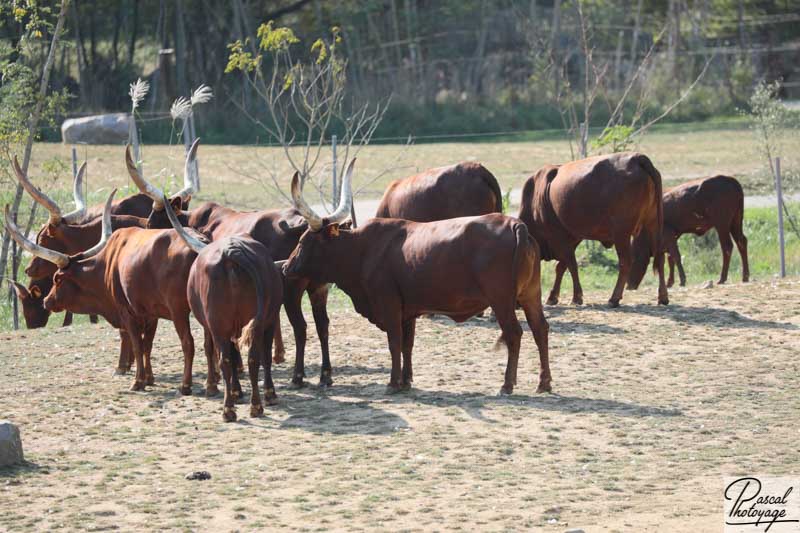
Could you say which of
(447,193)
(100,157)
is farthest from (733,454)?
(100,157)

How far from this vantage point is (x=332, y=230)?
10.8 metres

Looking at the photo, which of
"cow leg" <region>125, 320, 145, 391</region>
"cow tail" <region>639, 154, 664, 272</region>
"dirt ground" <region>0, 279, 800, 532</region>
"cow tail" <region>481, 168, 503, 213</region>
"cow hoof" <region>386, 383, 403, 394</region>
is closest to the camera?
"dirt ground" <region>0, 279, 800, 532</region>

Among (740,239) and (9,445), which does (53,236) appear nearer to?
(9,445)

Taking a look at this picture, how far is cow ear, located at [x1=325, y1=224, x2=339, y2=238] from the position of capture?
35.4ft

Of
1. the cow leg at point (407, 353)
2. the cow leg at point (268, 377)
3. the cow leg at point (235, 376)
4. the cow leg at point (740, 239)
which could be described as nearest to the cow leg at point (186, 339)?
the cow leg at point (235, 376)

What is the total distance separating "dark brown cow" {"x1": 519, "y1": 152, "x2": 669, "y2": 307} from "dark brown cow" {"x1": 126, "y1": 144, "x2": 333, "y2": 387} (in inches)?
149

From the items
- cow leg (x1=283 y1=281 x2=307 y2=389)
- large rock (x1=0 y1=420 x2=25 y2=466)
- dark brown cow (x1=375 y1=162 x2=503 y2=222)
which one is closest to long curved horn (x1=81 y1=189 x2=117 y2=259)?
cow leg (x1=283 y1=281 x2=307 y2=389)

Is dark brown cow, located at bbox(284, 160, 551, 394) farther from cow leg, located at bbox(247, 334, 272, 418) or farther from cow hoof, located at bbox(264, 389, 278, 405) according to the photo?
cow leg, located at bbox(247, 334, 272, 418)

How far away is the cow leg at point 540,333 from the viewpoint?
10258mm

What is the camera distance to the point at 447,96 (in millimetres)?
37156

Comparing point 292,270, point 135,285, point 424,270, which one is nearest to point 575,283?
point 424,270

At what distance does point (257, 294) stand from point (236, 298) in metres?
0.22

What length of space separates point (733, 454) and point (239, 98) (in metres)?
28.9

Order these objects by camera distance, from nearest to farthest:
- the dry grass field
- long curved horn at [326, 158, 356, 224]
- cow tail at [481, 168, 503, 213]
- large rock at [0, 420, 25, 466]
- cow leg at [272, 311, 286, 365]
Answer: large rock at [0, 420, 25, 466] → long curved horn at [326, 158, 356, 224] → cow leg at [272, 311, 286, 365] → cow tail at [481, 168, 503, 213] → the dry grass field
